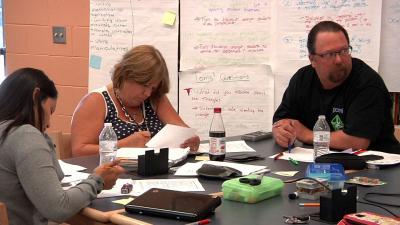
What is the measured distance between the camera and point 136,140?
8.98 feet

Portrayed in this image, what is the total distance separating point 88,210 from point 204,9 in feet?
8.39

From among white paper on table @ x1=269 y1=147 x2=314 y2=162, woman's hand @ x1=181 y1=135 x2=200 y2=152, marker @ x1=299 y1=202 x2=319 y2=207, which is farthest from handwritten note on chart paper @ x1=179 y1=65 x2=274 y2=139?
marker @ x1=299 y1=202 x2=319 y2=207

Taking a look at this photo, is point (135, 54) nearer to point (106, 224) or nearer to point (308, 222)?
point (106, 224)

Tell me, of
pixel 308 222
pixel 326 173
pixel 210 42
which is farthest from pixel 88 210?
pixel 210 42

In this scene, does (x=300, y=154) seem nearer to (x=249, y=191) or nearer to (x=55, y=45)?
(x=249, y=191)

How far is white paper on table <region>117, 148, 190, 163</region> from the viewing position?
2396mm

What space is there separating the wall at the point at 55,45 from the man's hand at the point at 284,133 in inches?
82.0

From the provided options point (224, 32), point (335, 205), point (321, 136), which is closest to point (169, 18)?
point (224, 32)

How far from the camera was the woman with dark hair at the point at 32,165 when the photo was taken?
174 cm

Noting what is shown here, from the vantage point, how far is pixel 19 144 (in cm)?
180

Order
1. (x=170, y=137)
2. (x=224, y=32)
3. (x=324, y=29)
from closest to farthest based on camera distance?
(x=170, y=137) < (x=324, y=29) < (x=224, y=32)

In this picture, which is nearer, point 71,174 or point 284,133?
point 71,174

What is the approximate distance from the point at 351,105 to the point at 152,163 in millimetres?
1233

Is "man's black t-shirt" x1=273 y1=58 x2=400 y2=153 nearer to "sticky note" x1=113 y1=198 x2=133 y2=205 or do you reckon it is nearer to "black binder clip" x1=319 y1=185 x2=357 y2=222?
"black binder clip" x1=319 y1=185 x2=357 y2=222
